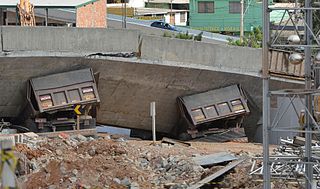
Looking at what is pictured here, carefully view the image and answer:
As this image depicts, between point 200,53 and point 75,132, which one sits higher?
point 200,53

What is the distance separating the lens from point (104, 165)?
22.9 meters

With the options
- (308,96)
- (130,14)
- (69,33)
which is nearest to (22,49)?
(69,33)

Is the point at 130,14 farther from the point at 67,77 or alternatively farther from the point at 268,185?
the point at 268,185

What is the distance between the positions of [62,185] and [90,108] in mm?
9605

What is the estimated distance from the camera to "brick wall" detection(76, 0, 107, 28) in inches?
1486

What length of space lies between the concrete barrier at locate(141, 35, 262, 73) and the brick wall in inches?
321

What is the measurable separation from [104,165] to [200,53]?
8457 mm

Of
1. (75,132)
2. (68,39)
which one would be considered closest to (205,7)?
(68,39)

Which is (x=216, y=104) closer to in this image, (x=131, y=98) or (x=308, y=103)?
(x=131, y=98)

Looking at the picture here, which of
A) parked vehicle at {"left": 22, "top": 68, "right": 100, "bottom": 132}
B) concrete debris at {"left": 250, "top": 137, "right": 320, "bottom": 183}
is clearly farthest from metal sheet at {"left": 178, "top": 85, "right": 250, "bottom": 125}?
concrete debris at {"left": 250, "top": 137, "right": 320, "bottom": 183}

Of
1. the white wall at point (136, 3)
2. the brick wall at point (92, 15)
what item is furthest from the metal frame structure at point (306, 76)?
the white wall at point (136, 3)

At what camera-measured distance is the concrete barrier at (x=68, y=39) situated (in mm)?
28562

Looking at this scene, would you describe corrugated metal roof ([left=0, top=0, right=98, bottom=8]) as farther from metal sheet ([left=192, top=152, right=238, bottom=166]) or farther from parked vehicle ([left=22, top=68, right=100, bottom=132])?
metal sheet ([left=192, top=152, right=238, bottom=166])

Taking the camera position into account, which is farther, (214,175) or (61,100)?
(61,100)
